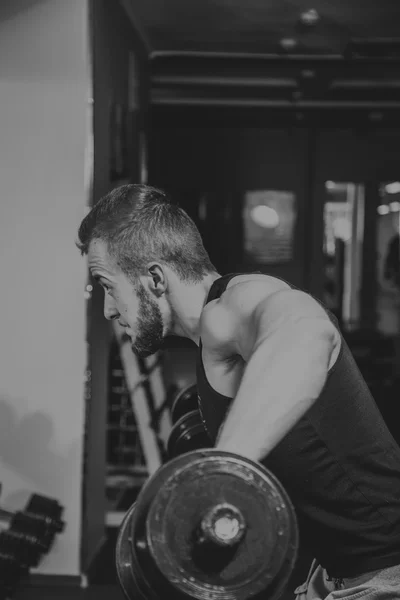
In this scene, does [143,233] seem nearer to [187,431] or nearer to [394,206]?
[187,431]

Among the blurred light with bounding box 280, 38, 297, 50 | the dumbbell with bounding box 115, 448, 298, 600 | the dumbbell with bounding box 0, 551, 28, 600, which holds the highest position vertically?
the blurred light with bounding box 280, 38, 297, 50

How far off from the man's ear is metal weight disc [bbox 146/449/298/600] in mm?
474

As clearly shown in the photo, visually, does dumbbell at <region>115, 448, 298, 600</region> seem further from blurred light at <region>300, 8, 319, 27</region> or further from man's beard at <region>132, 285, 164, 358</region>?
blurred light at <region>300, 8, 319, 27</region>

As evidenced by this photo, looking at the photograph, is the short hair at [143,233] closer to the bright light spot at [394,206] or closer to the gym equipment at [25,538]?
the gym equipment at [25,538]

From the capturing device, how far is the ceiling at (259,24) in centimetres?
448

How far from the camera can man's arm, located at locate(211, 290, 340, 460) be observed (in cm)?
87

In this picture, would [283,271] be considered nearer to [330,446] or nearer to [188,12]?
[188,12]

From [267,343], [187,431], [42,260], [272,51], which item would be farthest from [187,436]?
[272,51]

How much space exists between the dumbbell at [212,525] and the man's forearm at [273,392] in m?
0.03

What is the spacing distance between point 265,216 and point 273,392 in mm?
7991

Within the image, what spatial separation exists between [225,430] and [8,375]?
2597 mm

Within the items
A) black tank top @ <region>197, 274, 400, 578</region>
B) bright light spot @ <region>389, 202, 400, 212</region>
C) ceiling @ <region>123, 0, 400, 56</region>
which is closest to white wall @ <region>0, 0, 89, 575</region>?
ceiling @ <region>123, 0, 400, 56</region>

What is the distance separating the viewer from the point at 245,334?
3.43 feet

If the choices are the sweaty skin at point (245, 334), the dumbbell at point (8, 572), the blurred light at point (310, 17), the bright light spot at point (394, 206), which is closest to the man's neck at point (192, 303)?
the sweaty skin at point (245, 334)
